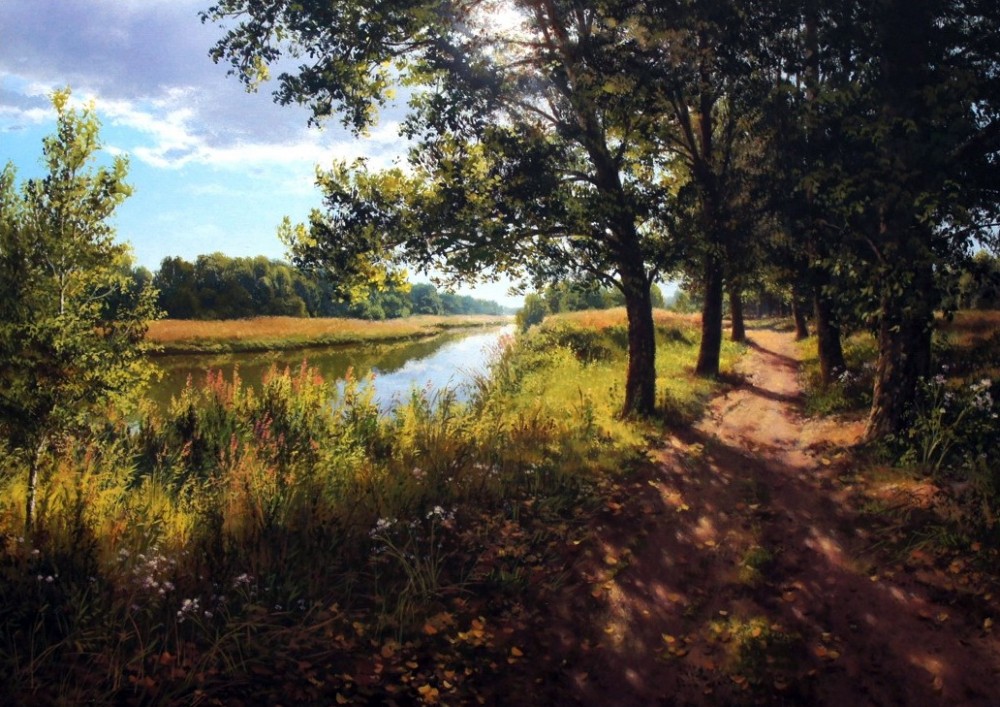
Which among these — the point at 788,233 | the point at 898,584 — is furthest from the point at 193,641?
the point at 788,233

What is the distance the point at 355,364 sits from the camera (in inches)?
1168

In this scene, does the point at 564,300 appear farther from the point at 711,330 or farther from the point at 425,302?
the point at 425,302

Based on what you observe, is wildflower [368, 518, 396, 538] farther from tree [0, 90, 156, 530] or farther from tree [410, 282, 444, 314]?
tree [410, 282, 444, 314]

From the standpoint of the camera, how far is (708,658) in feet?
17.0

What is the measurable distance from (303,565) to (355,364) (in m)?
24.2

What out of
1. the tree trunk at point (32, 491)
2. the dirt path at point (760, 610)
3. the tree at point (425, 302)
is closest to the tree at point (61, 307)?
the tree trunk at point (32, 491)

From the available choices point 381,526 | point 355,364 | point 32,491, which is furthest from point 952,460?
point 355,364

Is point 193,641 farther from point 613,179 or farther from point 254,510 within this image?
point 613,179

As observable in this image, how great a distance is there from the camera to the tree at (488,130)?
32.0 feet

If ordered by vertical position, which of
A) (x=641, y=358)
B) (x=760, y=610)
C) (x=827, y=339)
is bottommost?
(x=760, y=610)

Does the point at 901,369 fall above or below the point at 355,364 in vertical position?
above

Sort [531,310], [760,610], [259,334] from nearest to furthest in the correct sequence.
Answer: [760,610] → [259,334] → [531,310]

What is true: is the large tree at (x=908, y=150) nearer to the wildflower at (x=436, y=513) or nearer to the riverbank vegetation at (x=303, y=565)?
the riverbank vegetation at (x=303, y=565)

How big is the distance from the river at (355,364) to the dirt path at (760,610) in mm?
8799
